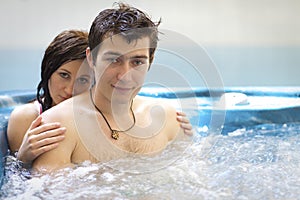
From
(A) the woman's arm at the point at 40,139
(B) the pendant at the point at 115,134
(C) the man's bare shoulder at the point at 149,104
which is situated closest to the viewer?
(A) the woman's arm at the point at 40,139

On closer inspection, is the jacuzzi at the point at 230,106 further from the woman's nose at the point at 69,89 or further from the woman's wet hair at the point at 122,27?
the woman's wet hair at the point at 122,27

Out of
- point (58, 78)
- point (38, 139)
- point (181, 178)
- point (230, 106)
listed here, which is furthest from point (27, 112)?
point (230, 106)

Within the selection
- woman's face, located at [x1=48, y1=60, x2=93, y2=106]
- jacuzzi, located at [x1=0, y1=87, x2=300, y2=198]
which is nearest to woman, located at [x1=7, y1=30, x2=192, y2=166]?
woman's face, located at [x1=48, y1=60, x2=93, y2=106]

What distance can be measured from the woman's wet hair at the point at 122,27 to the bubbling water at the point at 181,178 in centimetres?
32

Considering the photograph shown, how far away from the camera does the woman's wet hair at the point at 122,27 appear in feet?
3.70

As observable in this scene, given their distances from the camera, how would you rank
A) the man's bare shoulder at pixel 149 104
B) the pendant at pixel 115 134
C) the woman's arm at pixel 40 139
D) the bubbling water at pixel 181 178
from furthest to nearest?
the man's bare shoulder at pixel 149 104 → the pendant at pixel 115 134 → the woman's arm at pixel 40 139 → the bubbling water at pixel 181 178

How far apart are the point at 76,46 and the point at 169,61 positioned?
1.09 feet

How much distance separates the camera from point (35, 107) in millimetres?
1539

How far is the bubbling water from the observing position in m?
0.96

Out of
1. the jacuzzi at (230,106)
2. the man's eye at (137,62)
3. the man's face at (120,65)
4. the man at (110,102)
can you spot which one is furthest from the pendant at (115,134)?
the jacuzzi at (230,106)

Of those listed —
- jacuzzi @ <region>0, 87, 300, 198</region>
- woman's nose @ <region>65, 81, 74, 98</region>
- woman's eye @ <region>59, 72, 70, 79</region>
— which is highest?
woman's eye @ <region>59, 72, 70, 79</region>

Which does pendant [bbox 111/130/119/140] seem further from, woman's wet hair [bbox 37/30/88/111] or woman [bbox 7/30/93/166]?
woman's wet hair [bbox 37/30/88/111]

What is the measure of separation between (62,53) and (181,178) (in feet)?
2.10

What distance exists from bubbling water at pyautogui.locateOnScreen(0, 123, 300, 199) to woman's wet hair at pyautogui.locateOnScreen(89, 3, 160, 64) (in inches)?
12.7
